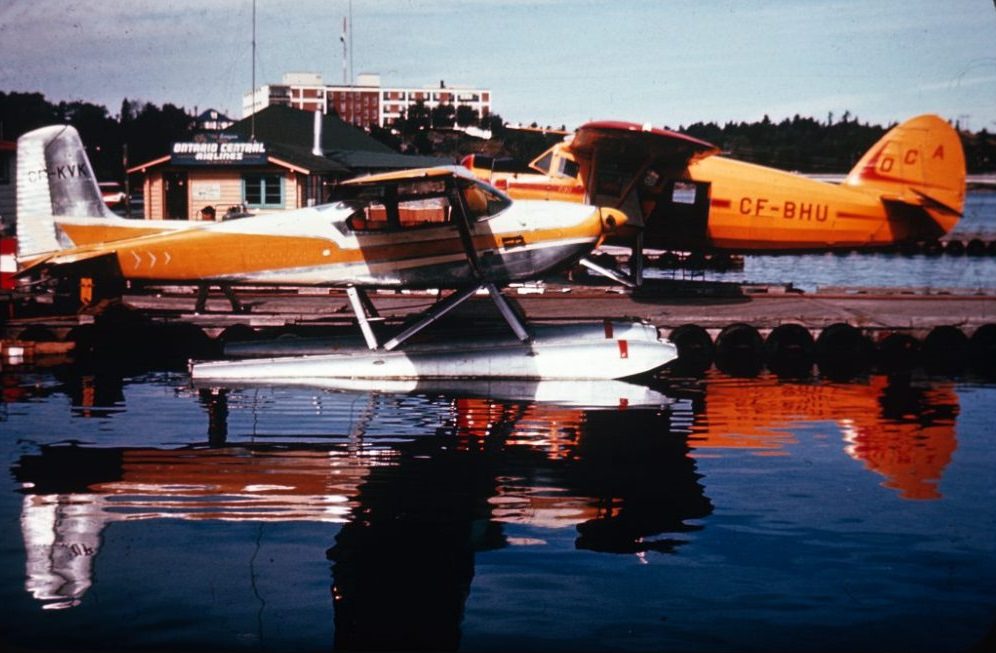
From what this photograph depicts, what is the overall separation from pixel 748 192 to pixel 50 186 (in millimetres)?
9938

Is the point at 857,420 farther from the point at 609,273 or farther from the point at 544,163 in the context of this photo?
the point at 544,163

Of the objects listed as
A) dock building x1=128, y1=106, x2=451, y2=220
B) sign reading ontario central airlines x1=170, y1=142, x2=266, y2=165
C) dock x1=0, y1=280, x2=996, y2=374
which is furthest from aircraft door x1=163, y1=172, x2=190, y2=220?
dock x1=0, y1=280, x2=996, y2=374

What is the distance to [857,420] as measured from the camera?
33.7 feet

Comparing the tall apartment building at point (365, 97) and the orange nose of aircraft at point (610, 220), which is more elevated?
the tall apartment building at point (365, 97)

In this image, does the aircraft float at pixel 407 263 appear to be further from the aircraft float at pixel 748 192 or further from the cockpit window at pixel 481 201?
the aircraft float at pixel 748 192

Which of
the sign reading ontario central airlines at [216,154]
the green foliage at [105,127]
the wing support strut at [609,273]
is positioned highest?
the green foliage at [105,127]

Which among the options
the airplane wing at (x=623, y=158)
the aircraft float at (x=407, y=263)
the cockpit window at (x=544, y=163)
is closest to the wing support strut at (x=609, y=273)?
the airplane wing at (x=623, y=158)

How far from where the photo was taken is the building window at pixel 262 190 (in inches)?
1214

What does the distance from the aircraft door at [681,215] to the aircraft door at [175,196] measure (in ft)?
62.0

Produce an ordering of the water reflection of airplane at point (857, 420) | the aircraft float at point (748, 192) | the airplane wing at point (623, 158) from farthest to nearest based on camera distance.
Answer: the aircraft float at point (748, 192) < the airplane wing at point (623, 158) < the water reflection of airplane at point (857, 420)

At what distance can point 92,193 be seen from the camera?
13305 millimetres

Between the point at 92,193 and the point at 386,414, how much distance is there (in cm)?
556

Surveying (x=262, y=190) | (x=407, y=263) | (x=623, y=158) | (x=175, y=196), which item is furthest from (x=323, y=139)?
(x=407, y=263)

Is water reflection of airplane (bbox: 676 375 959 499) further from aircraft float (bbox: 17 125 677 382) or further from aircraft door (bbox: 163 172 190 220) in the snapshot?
aircraft door (bbox: 163 172 190 220)
